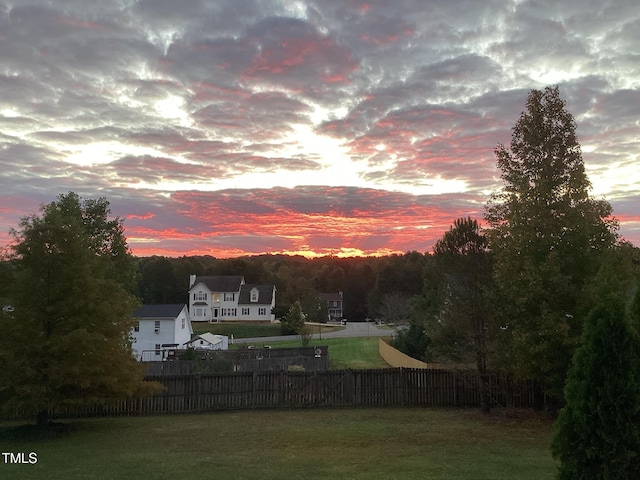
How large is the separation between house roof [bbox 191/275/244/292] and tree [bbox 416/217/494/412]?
225ft

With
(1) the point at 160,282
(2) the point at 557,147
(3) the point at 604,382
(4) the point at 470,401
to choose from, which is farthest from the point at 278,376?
(1) the point at 160,282

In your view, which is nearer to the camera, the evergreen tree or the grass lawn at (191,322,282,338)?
the evergreen tree

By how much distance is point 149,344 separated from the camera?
46.7 m

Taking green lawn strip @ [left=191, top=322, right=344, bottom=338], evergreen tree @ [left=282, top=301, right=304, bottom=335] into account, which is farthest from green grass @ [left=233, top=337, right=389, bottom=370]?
green lawn strip @ [left=191, top=322, right=344, bottom=338]

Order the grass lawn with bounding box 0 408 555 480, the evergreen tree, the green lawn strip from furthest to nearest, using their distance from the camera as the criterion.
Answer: the green lawn strip → the evergreen tree → the grass lawn with bounding box 0 408 555 480

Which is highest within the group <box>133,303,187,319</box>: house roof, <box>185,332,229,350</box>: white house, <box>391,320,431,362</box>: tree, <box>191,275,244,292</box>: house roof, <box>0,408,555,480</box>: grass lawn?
<box>191,275,244,292</box>: house roof

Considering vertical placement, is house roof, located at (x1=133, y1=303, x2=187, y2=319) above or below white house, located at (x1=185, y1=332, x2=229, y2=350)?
above

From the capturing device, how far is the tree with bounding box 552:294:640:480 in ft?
22.1

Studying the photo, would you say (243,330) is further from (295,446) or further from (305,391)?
(295,446)

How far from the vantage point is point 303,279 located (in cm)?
10181

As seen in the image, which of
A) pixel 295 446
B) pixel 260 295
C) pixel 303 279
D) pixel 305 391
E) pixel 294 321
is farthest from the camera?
pixel 303 279

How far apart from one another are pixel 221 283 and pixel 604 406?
3166 inches

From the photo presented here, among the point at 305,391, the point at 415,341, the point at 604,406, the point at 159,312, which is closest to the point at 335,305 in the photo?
the point at 159,312

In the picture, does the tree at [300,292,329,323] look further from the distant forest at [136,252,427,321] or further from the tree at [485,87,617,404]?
the tree at [485,87,617,404]
